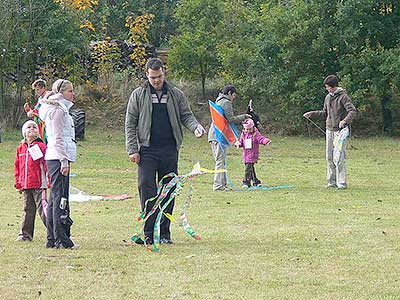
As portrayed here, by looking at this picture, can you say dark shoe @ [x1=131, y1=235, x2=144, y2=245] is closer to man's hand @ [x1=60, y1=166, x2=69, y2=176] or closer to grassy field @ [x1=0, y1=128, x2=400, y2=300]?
grassy field @ [x1=0, y1=128, x2=400, y2=300]

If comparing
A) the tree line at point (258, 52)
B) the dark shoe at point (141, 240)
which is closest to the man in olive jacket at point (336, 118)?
the dark shoe at point (141, 240)

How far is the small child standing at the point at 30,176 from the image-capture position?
9.88 metres

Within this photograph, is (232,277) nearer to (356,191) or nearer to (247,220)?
(247,220)

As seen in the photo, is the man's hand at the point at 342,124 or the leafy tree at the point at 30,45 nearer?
the man's hand at the point at 342,124

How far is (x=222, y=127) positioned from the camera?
15305 millimetres

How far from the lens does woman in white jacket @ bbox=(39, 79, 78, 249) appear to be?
368 inches

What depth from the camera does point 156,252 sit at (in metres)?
9.08

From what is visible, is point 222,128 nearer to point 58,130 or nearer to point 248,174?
point 248,174

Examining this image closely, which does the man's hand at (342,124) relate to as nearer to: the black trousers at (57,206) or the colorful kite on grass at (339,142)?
the colorful kite on grass at (339,142)

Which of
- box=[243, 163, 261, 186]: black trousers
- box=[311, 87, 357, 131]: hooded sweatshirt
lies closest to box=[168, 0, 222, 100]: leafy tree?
box=[243, 163, 261, 186]: black trousers

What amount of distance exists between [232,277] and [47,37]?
26511mm

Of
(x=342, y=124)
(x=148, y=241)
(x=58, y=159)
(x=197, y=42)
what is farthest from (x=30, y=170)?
(x=197, y=42)

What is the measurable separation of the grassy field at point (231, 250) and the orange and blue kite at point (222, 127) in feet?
2.95

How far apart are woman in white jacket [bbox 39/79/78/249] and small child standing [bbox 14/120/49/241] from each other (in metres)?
0.43
